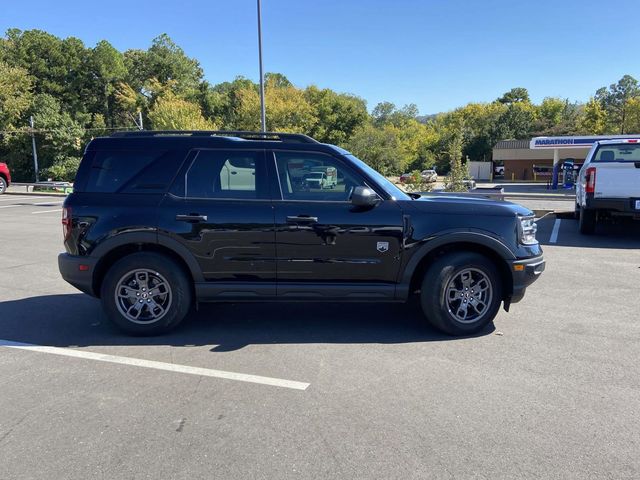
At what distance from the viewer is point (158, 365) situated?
13.9 feet

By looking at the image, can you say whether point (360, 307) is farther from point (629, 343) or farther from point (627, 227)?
point (627, 227)

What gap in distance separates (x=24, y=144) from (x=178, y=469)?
5774 cm

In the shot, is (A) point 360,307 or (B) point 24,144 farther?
(B) point 24,144

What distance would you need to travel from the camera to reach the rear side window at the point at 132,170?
16.0 ft

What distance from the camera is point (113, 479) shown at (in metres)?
2.71

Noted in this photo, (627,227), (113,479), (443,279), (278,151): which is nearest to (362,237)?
(443,279)

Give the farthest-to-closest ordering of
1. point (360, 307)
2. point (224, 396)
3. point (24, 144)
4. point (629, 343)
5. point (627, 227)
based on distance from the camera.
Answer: point (24, 144), point (627, 227), point (360, 307), point (629, 343), point (224, 396)

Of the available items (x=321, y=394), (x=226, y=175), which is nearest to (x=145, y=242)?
(x=226, y=175)

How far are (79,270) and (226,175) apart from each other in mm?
1704

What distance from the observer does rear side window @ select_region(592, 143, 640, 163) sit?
1049 centimetres

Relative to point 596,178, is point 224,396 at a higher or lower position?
lower

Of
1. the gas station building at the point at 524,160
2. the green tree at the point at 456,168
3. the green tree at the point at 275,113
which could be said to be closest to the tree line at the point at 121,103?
the green tree at the point at 275,113

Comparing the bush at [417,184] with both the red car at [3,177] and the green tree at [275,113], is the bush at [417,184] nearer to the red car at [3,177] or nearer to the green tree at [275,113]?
the green tree at [275,113]

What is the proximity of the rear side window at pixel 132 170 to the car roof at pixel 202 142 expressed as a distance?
0.07 meters
